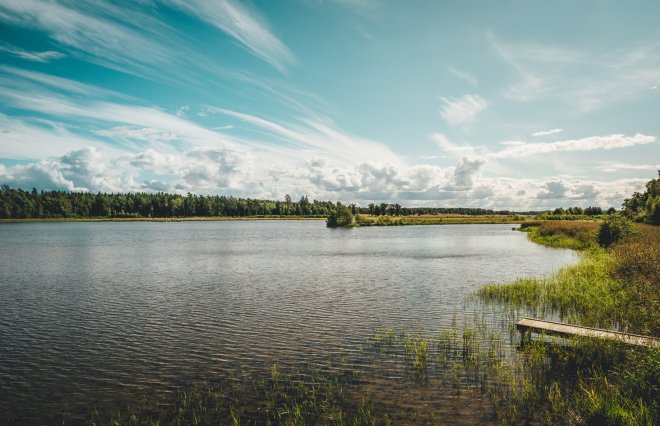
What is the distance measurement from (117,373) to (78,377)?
1441 millimetres

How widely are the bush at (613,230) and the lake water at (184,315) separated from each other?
314 inches

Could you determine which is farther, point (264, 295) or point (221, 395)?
point (264, 295)

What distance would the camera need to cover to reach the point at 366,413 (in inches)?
487

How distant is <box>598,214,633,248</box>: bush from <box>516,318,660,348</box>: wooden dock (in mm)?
41218

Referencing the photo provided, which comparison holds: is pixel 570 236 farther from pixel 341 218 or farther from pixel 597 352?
pixel 341 218

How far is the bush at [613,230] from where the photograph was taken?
163 ft

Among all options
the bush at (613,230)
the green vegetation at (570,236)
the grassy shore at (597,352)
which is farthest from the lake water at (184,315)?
the green vegetation at (570,236)

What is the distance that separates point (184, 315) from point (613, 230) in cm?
5385

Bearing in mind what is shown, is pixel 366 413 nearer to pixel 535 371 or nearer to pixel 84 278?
pixel 535 371

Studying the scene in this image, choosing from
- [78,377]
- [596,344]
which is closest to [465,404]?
[596,344]

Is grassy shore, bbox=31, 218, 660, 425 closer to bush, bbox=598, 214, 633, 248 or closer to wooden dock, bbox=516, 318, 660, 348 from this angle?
wooden dock, bbox=516, 318, 660, 348

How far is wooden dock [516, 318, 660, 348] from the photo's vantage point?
47.9 feet

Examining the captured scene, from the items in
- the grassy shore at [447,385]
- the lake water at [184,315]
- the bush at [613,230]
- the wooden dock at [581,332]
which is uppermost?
the bush at [613,230]

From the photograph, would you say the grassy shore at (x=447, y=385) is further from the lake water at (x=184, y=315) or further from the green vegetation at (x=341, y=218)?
the green vegetation at (x=341, y=218)
